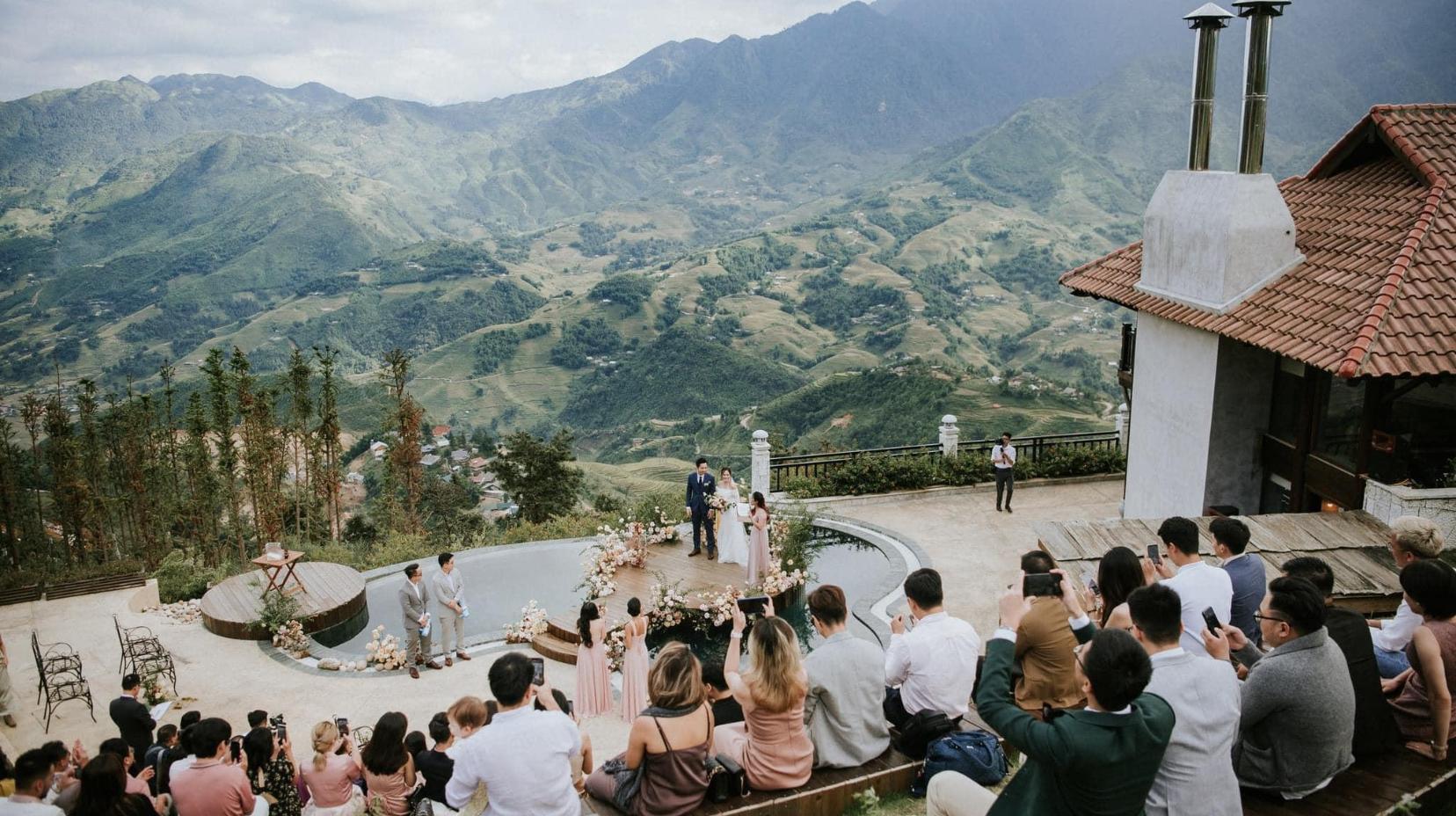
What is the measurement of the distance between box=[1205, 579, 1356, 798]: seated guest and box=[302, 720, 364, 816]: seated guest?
4923 millimetres

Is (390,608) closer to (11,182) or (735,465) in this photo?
(735,465)

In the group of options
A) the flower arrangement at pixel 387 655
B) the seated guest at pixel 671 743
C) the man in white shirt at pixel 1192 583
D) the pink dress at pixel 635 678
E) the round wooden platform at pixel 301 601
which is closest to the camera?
the seated guest at pixel 671 743

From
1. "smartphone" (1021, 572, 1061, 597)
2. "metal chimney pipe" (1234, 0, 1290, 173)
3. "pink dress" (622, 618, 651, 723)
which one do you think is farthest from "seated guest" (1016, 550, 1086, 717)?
"metal chimney pipe" (1234, 0, 1290, 173)

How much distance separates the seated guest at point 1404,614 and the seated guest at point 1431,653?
347mm

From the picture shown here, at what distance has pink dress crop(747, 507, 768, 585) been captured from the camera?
10.8m

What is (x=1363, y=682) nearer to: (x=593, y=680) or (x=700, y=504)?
(x=593, y=680)

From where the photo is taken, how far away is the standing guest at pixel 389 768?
5.31 meters

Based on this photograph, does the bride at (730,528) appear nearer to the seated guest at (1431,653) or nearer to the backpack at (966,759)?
the backpack at (966,759)

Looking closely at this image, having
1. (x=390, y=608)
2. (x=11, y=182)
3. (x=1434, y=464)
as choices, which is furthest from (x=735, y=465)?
(x=11, y=182)

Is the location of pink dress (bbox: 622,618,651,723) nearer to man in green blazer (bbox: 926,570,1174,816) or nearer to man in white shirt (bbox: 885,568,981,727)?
man in white shirt (bbox: 885,568,981,727)

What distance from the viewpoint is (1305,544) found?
26.4ft

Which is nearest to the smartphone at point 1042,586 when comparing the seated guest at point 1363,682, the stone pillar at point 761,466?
the seated guest at point 1363,682

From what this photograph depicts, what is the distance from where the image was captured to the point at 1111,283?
12133mm

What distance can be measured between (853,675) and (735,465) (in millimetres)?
45874
